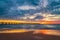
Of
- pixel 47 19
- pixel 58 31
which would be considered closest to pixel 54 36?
pixel 58 31

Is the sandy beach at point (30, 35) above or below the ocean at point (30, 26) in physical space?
below

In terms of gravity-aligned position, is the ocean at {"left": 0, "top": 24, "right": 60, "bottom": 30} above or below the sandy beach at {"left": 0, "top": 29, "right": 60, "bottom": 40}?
above

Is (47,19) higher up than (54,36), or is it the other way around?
(47,19)

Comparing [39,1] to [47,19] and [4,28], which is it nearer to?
[47,19]

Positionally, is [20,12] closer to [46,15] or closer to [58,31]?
[46,15]

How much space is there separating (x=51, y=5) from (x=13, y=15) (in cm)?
44

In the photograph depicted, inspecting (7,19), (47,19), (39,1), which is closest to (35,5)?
(39,1)

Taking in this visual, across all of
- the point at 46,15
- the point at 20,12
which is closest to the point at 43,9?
the point at 46,15

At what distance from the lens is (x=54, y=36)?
2.11 meters

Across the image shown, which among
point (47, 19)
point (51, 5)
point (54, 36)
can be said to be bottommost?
point (54, 36)

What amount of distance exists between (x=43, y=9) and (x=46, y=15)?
0.07 m

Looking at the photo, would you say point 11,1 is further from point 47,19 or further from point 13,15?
point 47,19

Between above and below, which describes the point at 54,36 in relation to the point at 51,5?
below

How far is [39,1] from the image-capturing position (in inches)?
83.7
